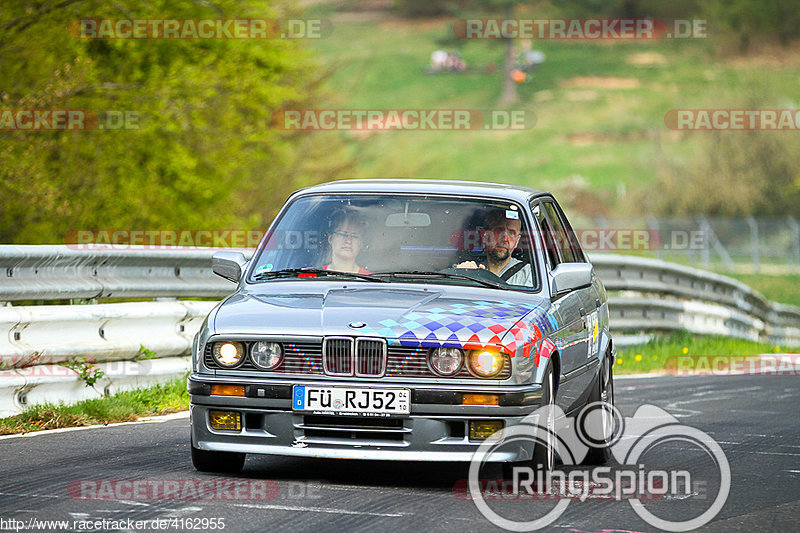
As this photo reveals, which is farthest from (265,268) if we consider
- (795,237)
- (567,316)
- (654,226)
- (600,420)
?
(795,237)

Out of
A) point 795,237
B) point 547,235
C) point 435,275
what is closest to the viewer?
point 435,275

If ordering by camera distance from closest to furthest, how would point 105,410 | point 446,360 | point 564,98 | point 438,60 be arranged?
point 446,360 < point 105,410 < point 564,98 < point 438,60

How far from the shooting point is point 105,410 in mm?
9336

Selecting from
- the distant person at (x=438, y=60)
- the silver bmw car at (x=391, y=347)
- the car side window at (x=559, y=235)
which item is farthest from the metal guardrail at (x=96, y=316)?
the distant person at (x=438, y=60)

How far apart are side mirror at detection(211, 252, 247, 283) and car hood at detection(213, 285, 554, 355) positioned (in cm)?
75

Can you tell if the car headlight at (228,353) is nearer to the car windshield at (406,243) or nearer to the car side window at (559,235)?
the car windshield at (406,243)

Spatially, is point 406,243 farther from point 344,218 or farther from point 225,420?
point 225,420

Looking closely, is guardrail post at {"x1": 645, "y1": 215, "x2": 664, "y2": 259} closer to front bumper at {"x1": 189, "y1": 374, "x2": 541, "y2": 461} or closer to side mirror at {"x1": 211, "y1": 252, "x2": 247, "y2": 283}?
side mirror at {"x1": 211, "y1": 252, "x2": 247, "y2": 283}

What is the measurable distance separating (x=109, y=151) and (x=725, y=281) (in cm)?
1102

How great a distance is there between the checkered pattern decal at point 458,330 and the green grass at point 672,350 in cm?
894

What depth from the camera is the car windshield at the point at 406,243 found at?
7.73 meters

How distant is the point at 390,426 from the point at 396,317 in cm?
56

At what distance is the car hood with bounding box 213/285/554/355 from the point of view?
267 inches

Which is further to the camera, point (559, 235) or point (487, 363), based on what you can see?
point (559, 235)
